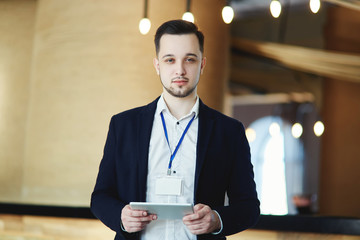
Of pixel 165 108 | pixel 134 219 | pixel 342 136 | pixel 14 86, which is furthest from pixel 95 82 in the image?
pixel 342 136

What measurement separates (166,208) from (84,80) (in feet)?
12.2

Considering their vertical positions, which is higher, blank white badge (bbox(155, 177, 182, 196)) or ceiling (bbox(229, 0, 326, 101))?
ceiling (bbox(229, 0, 326, 101))

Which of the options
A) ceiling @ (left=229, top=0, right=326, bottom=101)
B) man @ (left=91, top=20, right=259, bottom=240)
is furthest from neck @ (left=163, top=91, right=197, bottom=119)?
ceiling @ (left=229, top=0, right=326, bottom=101)

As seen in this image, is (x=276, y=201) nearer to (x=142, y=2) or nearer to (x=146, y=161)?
(x=142, y=2)

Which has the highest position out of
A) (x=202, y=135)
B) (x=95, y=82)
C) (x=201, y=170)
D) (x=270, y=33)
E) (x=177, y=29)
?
(x=270, y=33)

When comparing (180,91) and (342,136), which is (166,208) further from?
(342,136)

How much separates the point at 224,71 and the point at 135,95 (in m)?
1.19

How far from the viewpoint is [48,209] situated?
4.49 m

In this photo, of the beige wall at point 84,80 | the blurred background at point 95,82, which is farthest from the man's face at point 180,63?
the beige wall at point 84,80

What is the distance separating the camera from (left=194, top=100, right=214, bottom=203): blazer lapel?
1.66m

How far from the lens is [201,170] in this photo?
166cm

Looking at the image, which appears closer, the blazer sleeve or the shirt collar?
the blazer sleeve

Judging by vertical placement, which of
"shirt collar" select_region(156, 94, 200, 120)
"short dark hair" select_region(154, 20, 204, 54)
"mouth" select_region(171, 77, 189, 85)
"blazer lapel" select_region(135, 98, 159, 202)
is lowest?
"blazer lapel" select_region(135, 98, 159, 202)

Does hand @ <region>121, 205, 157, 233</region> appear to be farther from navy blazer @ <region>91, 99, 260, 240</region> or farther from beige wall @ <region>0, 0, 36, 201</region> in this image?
beige wall @ <region>0, 0, 36, 201</region>
